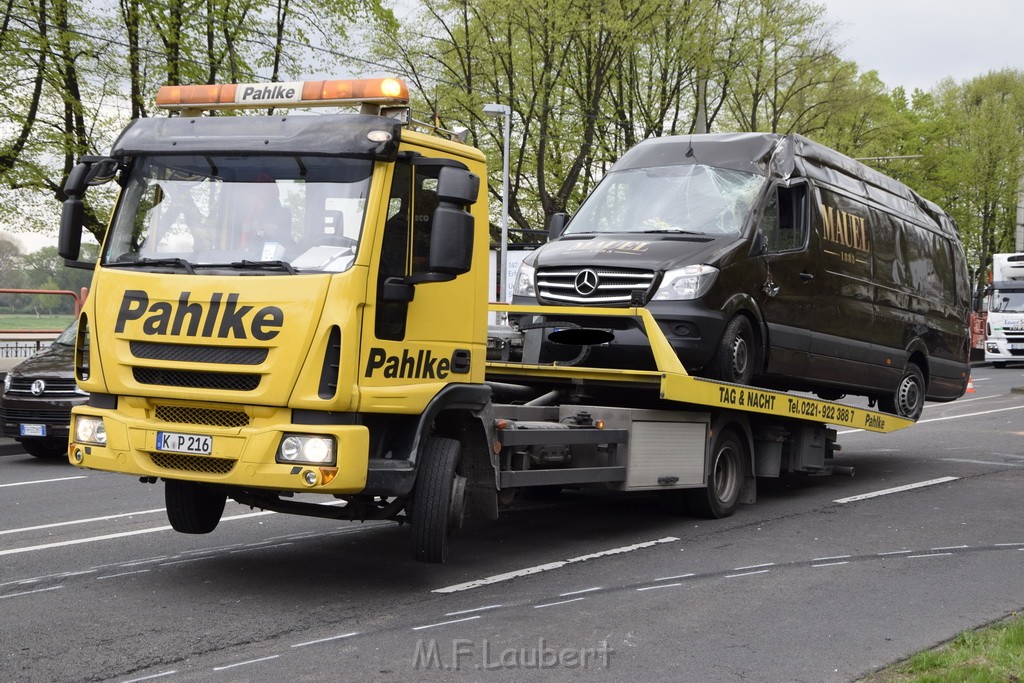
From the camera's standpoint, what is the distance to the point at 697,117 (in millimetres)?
35188

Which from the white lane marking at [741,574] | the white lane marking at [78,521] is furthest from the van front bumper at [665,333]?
the white lane marking at [78,521]

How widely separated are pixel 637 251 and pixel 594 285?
442 mm

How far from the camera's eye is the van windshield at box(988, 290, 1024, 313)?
123 feet

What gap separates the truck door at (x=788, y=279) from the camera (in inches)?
397

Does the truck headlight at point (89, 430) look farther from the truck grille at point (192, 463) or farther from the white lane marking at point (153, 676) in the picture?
the white lane marking at point (153, 676)

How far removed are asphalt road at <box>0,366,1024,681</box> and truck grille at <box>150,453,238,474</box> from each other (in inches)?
29.4

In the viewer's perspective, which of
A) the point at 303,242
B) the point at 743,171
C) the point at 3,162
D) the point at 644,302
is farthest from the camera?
the point at 3,162

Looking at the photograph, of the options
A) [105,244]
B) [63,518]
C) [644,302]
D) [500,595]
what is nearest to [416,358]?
[500,595]

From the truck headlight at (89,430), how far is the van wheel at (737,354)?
15.7 feet

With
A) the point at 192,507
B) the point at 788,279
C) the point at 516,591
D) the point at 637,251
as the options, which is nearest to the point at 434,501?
the point at 516,591

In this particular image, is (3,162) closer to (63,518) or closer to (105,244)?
(63,518)

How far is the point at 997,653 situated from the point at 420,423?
317cm

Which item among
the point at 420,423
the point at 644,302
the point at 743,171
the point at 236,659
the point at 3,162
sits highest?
the point at 3,162

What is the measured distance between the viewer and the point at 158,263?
658cm
